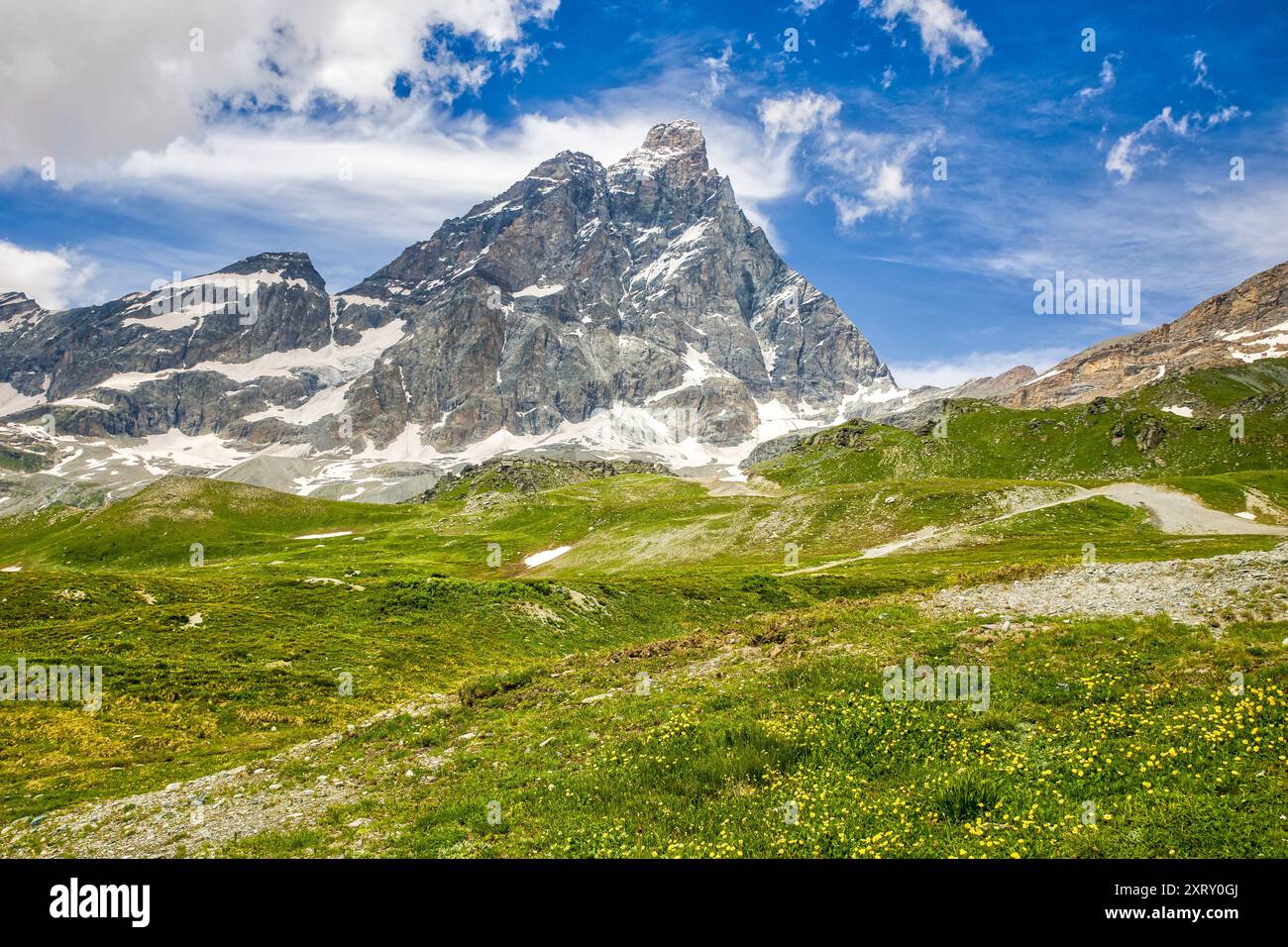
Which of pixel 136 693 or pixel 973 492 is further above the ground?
pixel 973 492

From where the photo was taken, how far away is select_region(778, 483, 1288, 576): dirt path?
98.7m

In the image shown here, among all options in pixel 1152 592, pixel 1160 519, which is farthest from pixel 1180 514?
pixel 1152 592

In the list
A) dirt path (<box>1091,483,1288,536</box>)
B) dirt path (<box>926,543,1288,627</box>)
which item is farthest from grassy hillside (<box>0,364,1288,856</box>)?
dirt path (<box>1091,483,1288,536</box>)

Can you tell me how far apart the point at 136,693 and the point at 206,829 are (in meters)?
18.5

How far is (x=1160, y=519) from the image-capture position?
358ft

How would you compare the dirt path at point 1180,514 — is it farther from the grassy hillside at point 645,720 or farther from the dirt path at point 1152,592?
the grassy hillside at point 645,720

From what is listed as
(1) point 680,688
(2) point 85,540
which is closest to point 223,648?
(1) point 680,688

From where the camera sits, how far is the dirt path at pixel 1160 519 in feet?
324

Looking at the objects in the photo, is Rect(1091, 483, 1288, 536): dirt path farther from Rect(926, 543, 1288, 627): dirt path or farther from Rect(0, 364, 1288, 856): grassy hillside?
Rect(0, 364, 1288, 856): grassy hillside

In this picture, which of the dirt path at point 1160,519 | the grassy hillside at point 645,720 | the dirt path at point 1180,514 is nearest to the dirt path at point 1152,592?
the grassy hillside at point 645,720
